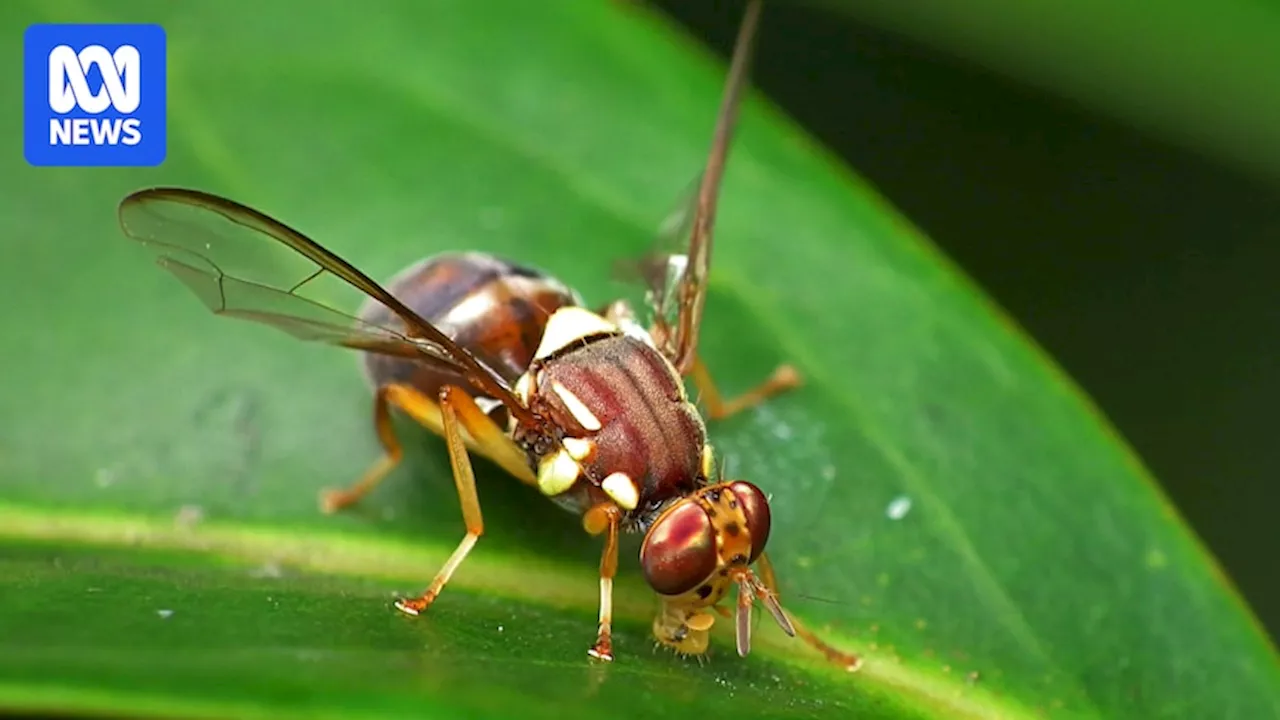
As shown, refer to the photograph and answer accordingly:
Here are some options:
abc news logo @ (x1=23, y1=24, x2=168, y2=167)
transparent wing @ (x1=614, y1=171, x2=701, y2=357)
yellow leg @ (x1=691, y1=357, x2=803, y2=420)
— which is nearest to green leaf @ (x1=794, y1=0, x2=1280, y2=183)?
transparent wing @ (x1=614, y1=171, x2=701, y2=357)

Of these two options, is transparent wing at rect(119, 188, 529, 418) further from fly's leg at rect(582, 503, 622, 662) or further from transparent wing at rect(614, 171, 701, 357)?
transparent wing at rect(614, 171, 701, 357)

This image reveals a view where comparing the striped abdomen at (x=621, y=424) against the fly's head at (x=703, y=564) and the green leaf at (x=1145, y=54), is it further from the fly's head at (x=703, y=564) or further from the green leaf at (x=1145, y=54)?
the green leaf at (x=1145, y=54)

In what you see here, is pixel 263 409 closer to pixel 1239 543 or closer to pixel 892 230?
pixel 892 230

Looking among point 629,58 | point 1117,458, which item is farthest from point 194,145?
point 1117,458

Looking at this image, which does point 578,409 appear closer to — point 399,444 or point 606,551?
point 606,551

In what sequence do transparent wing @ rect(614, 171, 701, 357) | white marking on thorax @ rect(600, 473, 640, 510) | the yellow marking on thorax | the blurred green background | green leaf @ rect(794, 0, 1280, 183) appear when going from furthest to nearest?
1. the blurred green background
2. green leaf @ rect(794, 0, 1280, 183)
3. transparent wing @ rect(614, 171, 701, 357)
4. the yellow marking on thorax
5. white marking on thorax @ rect(600, 473, 640, 510)

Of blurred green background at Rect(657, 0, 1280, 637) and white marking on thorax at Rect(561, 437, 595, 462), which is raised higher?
blurred green background at Rect(657, 0, 1280, 637)

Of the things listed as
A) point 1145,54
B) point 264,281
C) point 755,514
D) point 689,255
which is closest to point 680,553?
point 755,514
